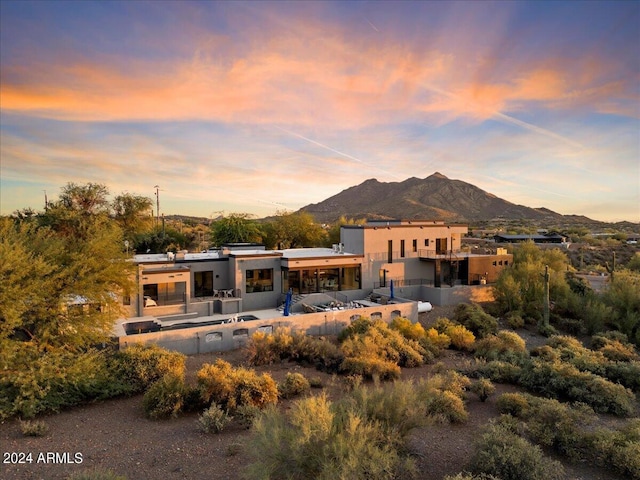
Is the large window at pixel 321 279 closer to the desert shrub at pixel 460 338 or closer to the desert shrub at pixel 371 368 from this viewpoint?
the desert shrub at pixel 460 338

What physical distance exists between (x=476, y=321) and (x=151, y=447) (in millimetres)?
A: 16889

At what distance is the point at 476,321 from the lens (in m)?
21.0

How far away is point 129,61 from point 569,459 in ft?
76.1

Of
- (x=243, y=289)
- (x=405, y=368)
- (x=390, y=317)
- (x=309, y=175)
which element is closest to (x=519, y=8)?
(x=390, y=317)

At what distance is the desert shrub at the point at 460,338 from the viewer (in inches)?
720

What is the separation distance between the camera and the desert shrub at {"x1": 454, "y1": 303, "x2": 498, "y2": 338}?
20828 mm

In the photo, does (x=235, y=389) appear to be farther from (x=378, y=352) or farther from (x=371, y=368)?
(x=378, y=352)

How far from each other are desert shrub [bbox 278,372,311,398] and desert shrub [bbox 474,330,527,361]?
26.1 ft

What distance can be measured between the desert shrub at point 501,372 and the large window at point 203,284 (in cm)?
1494

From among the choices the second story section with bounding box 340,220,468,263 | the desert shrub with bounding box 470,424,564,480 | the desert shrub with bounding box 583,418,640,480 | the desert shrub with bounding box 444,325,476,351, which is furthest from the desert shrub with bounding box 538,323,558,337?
the desert shrub with bounding box 470,424,564,480

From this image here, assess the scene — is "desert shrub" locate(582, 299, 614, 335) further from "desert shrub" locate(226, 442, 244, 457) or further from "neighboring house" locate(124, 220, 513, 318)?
"desert shrub" locate(226, 442, 244, 457)

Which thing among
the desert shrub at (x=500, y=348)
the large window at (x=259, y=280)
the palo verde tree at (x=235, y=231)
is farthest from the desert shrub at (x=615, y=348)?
the palo verde tree at (x=235, y=231)

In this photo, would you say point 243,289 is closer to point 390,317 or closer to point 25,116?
point 390,317

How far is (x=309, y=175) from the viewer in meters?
50.9
